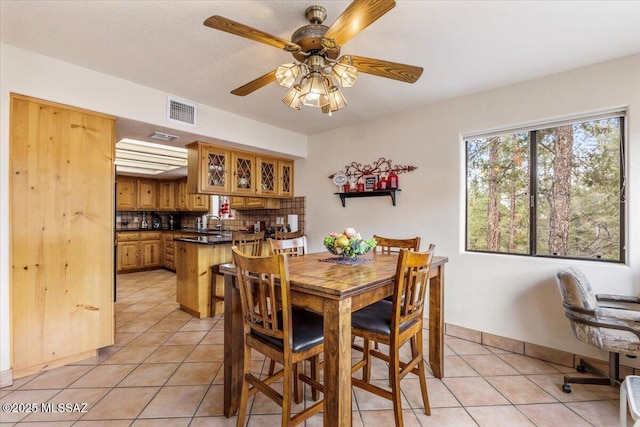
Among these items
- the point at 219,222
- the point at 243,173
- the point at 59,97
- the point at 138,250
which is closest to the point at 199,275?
the point at 243,173

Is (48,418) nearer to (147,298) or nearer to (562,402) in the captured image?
(147,298)

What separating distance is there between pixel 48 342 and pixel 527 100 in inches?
171

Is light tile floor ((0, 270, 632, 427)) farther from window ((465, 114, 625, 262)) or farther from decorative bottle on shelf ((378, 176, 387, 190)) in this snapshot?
decorative bottle on shelf ((378, 176, 387, 190))

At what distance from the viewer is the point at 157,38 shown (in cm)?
192

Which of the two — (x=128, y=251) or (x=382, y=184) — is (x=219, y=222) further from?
(x=382, y=184)

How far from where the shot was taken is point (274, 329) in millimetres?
1403

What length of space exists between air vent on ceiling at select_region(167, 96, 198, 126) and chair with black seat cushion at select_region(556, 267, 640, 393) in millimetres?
3429

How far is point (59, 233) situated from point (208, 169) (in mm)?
1535

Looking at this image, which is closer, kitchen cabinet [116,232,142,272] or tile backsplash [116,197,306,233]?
tile backsplash [116,197,306,233]

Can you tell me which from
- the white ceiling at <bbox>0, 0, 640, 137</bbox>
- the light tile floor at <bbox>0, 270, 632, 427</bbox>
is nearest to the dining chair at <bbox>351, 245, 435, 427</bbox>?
the light tile floor at <bbox>0, 270, 632, 427</bbox>

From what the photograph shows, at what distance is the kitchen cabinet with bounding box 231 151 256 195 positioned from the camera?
12.2 feet

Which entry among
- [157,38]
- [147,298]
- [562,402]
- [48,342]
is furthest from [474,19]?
[147,298]

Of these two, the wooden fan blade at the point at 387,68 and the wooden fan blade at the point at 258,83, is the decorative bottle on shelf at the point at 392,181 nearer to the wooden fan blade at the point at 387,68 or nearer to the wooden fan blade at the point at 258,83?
the wooden fan blade at the point at 387,68

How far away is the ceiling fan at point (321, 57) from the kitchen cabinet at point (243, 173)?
80.3 inches
